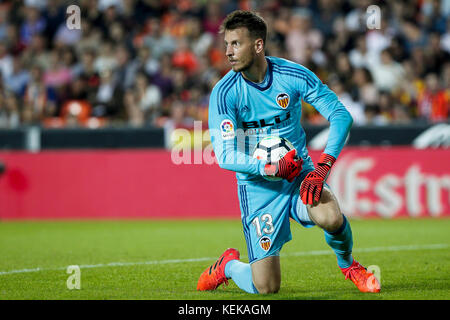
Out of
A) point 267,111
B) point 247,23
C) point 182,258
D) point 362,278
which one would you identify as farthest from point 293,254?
point 247,23

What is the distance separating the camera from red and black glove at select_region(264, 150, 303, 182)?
19.1 feet

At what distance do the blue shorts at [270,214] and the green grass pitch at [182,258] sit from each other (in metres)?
0.38

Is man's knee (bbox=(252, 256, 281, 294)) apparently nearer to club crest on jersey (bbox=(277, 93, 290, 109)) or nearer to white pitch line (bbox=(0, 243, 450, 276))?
club crest on jersey (bbox=(277, 93, 290, 109))

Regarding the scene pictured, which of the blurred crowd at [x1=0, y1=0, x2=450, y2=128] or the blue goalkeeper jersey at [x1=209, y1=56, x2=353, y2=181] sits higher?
the blurred crowd at [x1=0, y1=0, x2=450, y2=128]

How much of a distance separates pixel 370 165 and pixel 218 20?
5414 millimetres

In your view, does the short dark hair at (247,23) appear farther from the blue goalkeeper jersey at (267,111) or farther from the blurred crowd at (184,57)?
the blurred crowd at (184,57)

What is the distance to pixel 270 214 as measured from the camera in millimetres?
6336

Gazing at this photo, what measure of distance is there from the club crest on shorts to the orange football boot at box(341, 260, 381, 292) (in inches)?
25.5

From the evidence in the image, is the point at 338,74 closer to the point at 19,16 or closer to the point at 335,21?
the point at 335,21

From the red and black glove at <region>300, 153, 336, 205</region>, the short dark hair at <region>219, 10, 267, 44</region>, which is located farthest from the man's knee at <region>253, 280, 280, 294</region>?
the short dark hair at <region>219, 10, 267, 44</region>

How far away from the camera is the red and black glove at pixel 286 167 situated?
19.1 ft

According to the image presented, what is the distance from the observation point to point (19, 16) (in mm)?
18250

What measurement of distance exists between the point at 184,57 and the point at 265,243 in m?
10.6
